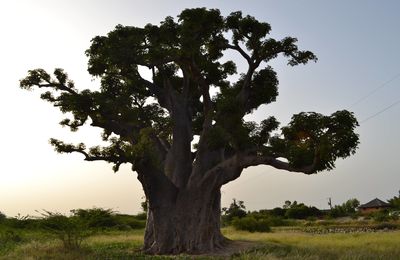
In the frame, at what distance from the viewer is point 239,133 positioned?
65.0 ft

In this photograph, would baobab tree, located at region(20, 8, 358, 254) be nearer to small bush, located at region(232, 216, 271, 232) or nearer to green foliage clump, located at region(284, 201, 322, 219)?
small bush, located at region(232, 216, 271, 232)

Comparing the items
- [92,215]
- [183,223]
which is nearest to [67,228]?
[92,215]

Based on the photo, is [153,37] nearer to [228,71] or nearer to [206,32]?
[206,32]

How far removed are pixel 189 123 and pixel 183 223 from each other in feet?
17.7

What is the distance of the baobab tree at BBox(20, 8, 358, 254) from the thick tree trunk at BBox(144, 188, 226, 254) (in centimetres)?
4

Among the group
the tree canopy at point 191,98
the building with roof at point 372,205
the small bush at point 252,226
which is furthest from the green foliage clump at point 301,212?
the tree canopy at point 191,98

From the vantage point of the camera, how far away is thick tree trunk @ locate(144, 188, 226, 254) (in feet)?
67.5

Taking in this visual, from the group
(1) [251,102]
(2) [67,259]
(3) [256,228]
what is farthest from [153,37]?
(3) [256,228]

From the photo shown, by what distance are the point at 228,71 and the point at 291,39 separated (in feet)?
15.7

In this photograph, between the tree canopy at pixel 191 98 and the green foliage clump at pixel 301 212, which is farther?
the green foliage clump at pixel 301 212

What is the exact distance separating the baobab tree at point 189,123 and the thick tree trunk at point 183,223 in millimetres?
44

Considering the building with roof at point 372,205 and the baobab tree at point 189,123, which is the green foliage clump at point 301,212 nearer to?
the building with roof at point 372,205

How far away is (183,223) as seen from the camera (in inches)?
819

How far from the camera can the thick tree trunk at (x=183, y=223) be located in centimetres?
2058
